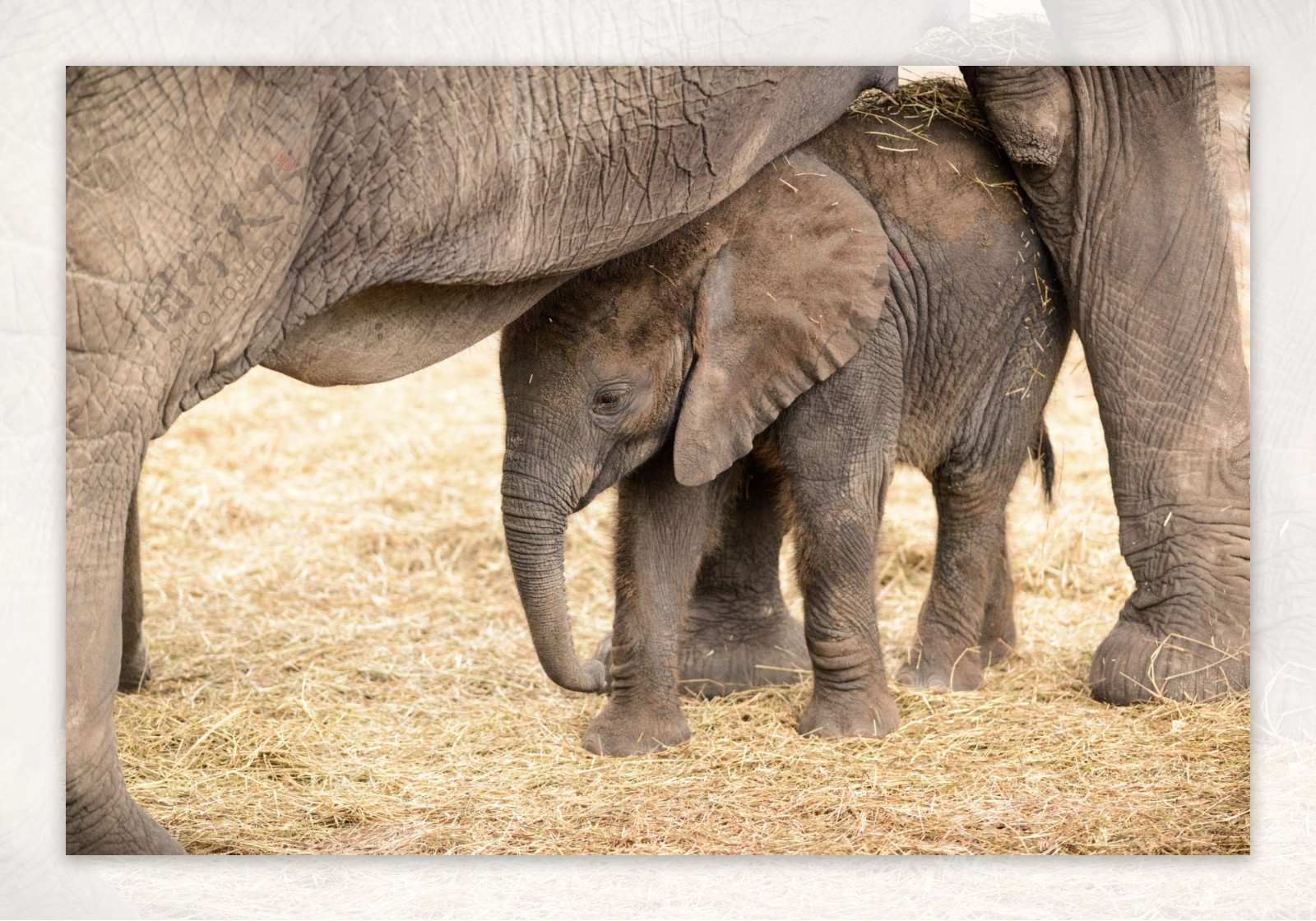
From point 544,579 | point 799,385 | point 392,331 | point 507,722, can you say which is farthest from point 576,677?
point 392,331

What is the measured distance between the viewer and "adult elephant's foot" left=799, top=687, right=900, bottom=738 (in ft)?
16.5

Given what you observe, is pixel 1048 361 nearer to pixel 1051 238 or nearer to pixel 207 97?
pixel 1051 238

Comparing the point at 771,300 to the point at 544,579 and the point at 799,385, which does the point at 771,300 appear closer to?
the point at 799,385

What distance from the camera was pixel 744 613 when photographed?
573 cm

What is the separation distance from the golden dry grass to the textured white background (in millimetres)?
117

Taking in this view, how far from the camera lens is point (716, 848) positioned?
13.8 ft

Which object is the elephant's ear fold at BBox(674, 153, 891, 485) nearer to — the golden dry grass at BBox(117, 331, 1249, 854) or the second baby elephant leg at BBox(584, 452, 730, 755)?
the second baby elephant leg at BBox(584, 452, 730, 755)

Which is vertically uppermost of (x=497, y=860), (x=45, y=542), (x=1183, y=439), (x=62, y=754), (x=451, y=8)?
(x=451, y=8)

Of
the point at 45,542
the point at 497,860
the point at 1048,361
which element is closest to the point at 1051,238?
the point at 1048,361

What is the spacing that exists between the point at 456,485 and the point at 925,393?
125 inches

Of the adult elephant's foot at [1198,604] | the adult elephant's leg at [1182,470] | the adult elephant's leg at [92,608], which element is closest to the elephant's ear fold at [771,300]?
the adult elephant's leg at [1182,470]

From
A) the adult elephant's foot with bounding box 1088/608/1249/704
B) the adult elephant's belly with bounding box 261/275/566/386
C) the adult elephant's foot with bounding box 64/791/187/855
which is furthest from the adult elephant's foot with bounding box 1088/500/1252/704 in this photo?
the adult elephant's foot with bounding box 64/791/187/855

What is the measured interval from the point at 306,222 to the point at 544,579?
1290 mm

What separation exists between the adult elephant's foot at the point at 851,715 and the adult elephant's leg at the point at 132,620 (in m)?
1.97
